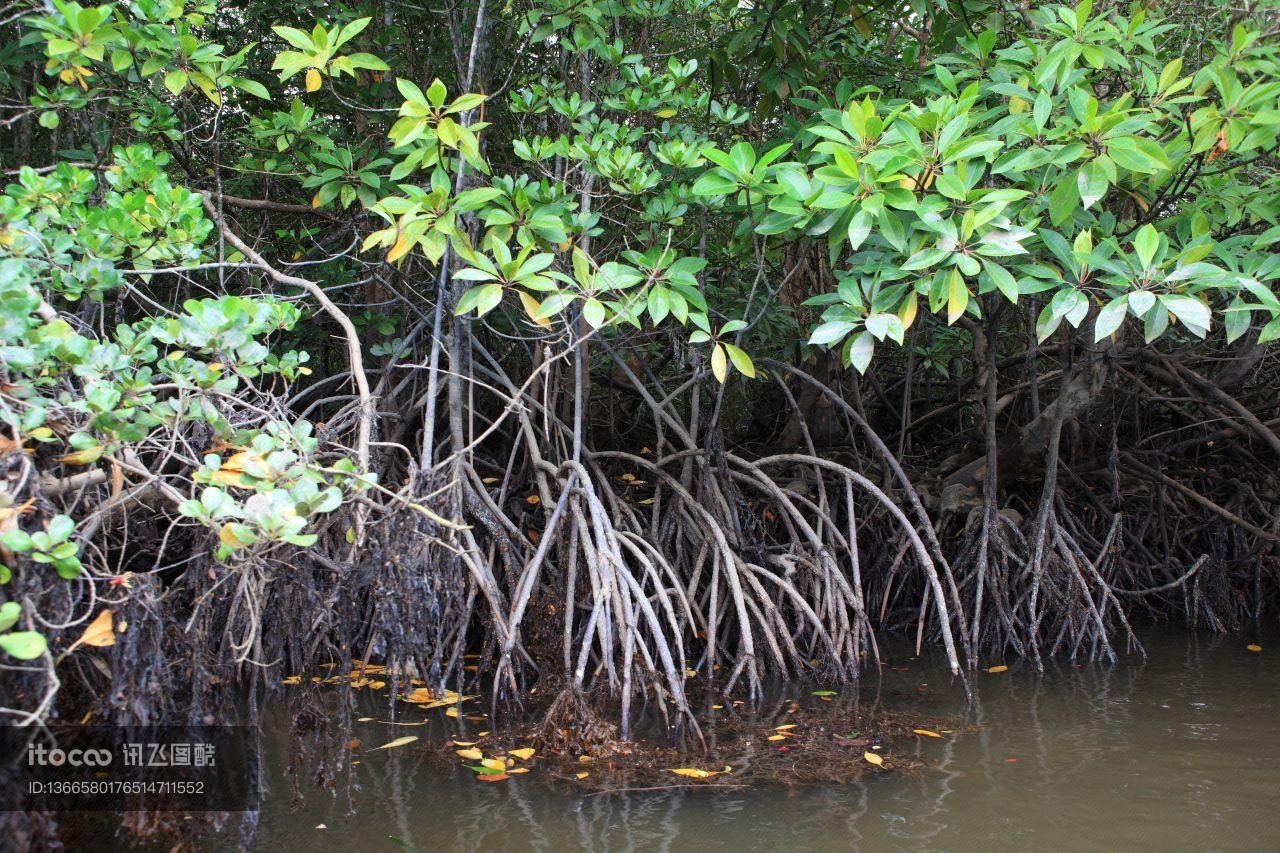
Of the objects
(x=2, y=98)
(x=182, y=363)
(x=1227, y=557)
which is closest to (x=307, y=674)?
(x=182, y=363)

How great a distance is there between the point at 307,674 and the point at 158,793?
1.39 feet

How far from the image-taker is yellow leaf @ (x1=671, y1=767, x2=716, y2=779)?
9.38 feet

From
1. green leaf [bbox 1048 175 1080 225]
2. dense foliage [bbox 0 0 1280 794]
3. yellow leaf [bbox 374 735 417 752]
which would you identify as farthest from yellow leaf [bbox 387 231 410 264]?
green leaf [bbox 1048 175 1080 225]

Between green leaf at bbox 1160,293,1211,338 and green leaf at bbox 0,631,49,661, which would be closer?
green leaf at bbox 0,631,49,661

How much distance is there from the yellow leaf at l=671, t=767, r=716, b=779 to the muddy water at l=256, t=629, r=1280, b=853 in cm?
12

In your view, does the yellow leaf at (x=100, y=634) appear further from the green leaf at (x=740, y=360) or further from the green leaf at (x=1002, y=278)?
the green leaf at (x=1002, y=278)

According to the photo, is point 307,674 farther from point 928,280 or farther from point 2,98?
point 2,98

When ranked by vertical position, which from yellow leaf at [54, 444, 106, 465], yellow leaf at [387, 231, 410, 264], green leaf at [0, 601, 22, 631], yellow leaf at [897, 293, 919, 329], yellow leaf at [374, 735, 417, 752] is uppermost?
yellow leaf at [387, 231, 410, 264]

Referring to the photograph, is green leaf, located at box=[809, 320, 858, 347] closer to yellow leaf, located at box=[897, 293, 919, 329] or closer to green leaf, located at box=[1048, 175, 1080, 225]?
yellow leaf, located at box=[897, 293, 919, 329]

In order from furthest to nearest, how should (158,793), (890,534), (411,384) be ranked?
(890,534) < (411,384) < (158,793)

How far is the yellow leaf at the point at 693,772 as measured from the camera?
286 cm

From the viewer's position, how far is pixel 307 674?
245cm

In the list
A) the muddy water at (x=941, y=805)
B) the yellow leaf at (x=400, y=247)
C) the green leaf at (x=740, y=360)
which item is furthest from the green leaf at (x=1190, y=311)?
the yellow leaf at (x=400, y=247)

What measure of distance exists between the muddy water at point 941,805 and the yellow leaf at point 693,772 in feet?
0.39
